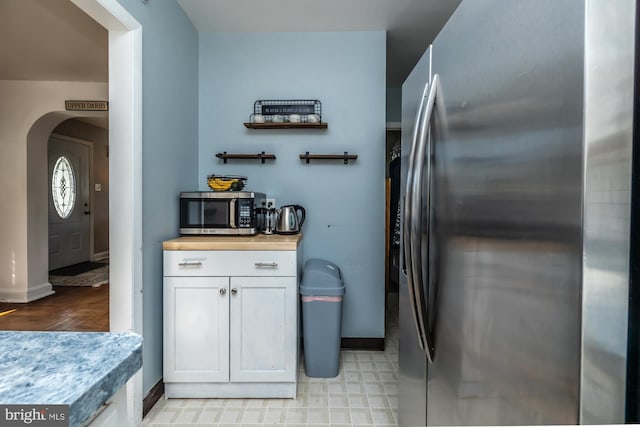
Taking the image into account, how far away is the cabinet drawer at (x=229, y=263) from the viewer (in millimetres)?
1906

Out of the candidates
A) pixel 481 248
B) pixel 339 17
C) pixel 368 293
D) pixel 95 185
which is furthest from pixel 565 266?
pixel 95 185

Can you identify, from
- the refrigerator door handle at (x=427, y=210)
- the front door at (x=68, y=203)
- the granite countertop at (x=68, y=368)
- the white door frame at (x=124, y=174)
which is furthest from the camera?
the front door at (x=68, y=203)

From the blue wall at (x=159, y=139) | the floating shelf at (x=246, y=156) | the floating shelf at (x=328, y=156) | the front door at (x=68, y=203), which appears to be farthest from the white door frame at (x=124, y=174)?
the front door at (x=68, y=203)

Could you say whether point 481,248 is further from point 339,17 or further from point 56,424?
point 339,17

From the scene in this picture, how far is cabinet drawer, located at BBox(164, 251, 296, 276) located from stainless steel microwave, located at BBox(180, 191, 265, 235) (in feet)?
0.97

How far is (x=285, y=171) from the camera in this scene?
263 centimetres

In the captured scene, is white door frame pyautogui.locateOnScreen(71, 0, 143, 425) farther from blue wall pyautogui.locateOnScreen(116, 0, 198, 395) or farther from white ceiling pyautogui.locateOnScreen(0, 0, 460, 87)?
white ceiling pyautogui.locateOnScreen(0, 0, 460, 87)

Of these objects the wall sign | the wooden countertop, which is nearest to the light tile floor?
the wooden countertop

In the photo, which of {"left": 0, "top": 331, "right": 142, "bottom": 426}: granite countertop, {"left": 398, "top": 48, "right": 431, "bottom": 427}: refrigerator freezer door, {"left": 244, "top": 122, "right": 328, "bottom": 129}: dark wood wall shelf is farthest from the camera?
{"left": 244, "top": 122, "right": 328, "bottom": 129}: dark wood wall shelf

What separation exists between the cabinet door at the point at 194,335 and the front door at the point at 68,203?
4379 millimetres

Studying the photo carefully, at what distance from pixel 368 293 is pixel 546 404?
6.93 ft

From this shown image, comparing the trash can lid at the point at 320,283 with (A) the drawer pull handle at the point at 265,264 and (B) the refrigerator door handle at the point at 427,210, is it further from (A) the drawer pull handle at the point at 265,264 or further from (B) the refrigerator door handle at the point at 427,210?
(B) the refrigerator door handle at the point at 427,210

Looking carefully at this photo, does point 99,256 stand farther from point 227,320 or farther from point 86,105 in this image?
point 227,320

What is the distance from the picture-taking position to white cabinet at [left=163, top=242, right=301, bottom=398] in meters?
1.90
